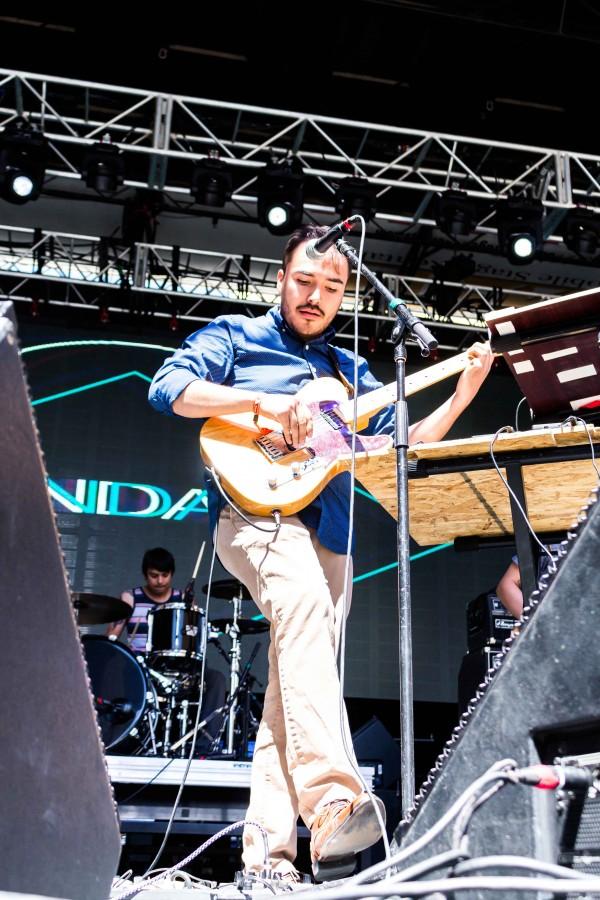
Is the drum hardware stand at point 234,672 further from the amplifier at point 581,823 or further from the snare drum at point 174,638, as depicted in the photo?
the amplifier at point 581,823

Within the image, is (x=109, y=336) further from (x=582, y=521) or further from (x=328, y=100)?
(x=582, y=521)

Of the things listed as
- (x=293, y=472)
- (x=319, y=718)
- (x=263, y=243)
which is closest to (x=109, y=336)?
(x=263, y=243)

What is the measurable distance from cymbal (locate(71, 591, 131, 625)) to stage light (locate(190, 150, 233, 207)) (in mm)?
3431

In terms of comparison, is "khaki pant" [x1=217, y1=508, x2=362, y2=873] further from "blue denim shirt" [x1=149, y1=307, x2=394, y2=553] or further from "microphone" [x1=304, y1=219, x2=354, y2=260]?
"microphone" [x1=304, y1=219, x2=354, y2=260]

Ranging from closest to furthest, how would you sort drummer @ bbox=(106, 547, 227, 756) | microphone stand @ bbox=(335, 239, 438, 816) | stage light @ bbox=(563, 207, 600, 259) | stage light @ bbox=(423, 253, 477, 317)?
microphone stand @ bbox=(335, 239, 438, 816) < drummer @ bbox=(106, 547, 227, 756) < stage light @ bbox=(563, 207, 600, 259) < stage light @ bbox=(423, 253, 477, 317)

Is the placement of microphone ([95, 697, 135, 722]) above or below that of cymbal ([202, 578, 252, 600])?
below

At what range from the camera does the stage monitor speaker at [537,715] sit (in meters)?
0.99

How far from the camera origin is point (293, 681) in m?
2.33

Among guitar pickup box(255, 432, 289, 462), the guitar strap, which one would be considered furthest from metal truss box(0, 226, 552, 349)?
guitar pickup box(255, 432, 289, 462)

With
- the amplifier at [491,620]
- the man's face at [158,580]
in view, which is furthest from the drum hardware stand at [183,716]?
the amplifier at [491,620]

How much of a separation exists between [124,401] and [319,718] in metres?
6.83

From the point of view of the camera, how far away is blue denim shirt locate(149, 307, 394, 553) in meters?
2.77

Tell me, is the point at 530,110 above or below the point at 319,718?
above

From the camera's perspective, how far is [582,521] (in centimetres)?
106
